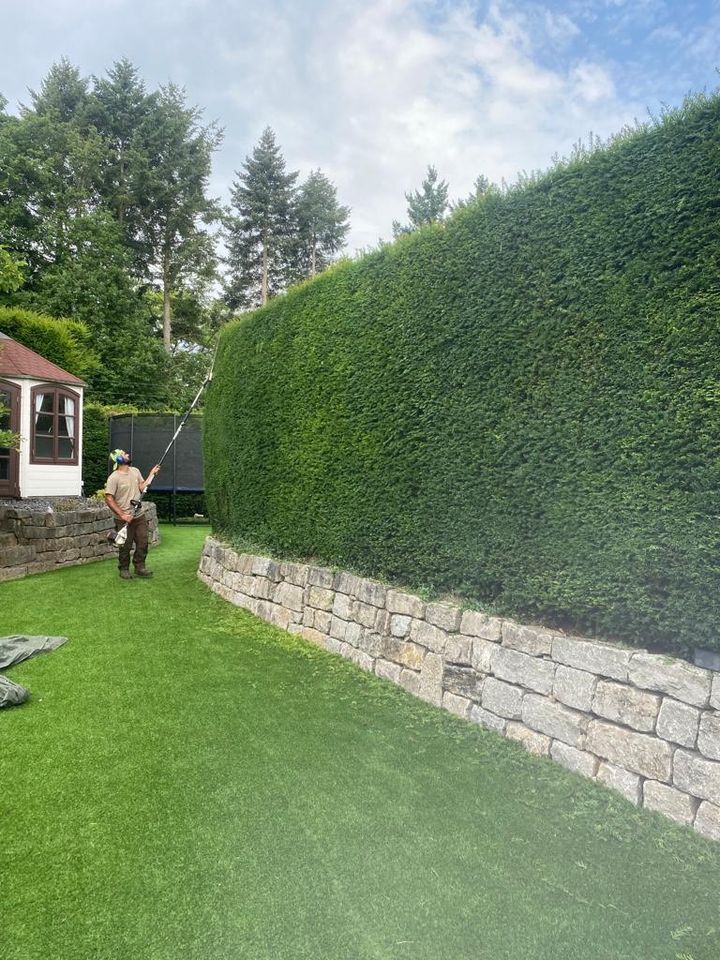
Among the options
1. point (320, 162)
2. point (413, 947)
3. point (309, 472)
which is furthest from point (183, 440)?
point (320, 162)

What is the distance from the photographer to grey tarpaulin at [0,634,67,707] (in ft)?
12.8

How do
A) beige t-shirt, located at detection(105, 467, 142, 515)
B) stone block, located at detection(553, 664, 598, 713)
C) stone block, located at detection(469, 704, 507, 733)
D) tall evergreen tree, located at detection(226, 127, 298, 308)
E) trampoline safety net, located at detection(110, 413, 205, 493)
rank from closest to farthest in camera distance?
stone block, located at detection(553, 664, 598, 713) → stone block, located at detection(469, 704, 507, 733) → beige t-shirt, located at detection(105, 467, 142, 515) → trampoline safety net, located at detection(110, 413, 205, 493) → tall evergreen tree, located at detection(226, 127, 298, 308)

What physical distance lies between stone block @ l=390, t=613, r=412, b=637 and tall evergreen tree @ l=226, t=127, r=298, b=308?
3051 centimetres

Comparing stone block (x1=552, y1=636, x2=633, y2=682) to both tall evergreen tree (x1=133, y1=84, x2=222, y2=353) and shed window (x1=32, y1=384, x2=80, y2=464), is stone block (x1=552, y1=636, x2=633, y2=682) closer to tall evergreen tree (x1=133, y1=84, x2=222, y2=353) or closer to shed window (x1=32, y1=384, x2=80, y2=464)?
shed window (x1=32, y1=384, x2=80, y2=464)

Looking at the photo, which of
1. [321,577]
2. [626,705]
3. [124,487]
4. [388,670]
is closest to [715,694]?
[626,705]

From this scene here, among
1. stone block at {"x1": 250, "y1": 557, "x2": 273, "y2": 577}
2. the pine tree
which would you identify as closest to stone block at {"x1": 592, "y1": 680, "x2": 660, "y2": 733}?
the pine tree

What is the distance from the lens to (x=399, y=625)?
4691 mm

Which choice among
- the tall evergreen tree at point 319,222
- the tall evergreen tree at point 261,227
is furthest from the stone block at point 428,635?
the tall evergreen tree at point 319,222

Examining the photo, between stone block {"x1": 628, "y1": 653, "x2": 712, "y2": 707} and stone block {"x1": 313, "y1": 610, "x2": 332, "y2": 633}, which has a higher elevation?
stone block {"x1": 628, "y1": 653, "x2": 712, "y2": 707}

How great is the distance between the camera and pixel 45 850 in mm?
2441

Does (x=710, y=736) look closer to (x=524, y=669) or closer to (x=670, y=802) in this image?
(x=670, y=802)

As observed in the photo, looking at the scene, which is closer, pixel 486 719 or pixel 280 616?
pixel 486 719

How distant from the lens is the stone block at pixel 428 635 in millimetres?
4254

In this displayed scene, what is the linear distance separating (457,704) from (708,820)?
1.66m
